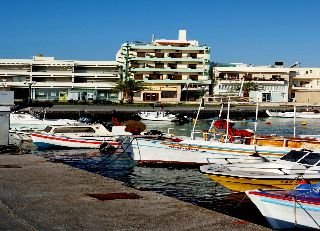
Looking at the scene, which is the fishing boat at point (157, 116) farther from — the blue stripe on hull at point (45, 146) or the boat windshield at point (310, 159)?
the boat windshield at point (310, 159)

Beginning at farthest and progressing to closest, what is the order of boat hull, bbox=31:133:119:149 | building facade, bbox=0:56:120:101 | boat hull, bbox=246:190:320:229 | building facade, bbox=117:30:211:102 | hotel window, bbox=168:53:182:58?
hotel window, bbox=168:53:182:58
building facade, bbox=117:30:211:102
building facade, bbox=0:56:120:101
boat hull, bbox=31:133:119:149
boat hull, bbox=246:190:320:229

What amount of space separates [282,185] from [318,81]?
138m

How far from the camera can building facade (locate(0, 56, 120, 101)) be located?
127938 millimetres

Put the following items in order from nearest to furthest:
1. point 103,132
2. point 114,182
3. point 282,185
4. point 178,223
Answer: point 178,223 < point 114,182 < point 282,185 < point 103,132

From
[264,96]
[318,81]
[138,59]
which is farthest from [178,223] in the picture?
[318,81]

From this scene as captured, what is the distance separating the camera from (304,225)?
16734mm

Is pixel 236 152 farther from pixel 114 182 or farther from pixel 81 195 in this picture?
pixel 81 195

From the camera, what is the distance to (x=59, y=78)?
432 feet

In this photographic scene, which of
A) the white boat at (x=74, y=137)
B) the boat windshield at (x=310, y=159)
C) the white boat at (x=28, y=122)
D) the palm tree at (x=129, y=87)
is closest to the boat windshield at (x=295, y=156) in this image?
the boat windshield at (x=310, y=159)

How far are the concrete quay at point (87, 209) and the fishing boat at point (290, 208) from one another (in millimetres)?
2113

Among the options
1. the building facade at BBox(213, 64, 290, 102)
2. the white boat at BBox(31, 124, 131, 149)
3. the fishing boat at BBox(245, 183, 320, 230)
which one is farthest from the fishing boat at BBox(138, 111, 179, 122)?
the fishing boat at BBox(245, 183, 320, 230)

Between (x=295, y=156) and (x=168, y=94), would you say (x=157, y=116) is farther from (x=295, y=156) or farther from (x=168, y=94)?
Answer: (x=295, y=156)

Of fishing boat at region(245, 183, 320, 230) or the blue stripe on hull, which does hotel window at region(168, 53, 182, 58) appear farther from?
fishing boat at region(245, 183, 320, 230)

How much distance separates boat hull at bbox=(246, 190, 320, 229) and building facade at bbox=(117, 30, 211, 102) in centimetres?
11416
